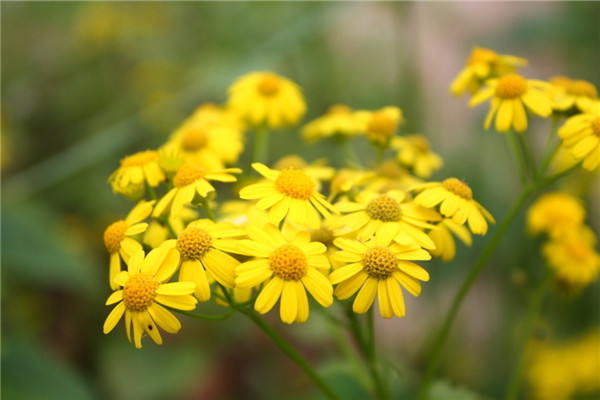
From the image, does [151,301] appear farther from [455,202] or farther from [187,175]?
[455,202]

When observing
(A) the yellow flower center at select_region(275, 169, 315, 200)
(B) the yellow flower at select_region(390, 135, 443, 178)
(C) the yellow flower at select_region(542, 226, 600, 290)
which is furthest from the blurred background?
(A) the yellow flower center at select_region(275, 169, 315, 200)

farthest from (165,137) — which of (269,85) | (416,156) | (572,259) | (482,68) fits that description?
(572,259)

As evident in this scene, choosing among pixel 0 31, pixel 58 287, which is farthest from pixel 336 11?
pixel 0 31

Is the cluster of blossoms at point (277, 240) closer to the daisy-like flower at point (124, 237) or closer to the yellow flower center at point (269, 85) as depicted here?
the daisy-like flower at point (124, 237)

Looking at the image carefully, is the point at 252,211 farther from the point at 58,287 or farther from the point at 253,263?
the point at 58,287

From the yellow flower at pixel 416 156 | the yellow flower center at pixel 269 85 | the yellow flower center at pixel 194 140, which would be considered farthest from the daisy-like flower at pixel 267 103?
the yellow flower at pixel 416 156

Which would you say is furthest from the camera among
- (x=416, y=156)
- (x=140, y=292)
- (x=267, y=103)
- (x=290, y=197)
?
(x=267, y=103)
